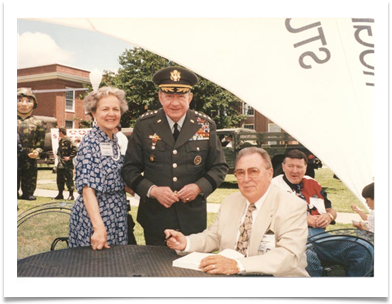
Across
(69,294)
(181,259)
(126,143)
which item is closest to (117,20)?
(126,143)

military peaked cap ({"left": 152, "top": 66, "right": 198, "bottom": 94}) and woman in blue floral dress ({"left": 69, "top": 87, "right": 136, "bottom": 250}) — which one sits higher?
military peaked cap ({"left": 152, "top": 66, "right": 198, "bottom": 94})

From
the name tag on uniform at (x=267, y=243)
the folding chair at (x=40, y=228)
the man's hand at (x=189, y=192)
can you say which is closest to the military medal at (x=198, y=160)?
the man's hand at (x=189, y=192)

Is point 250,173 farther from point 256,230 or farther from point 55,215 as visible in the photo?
point 55,215

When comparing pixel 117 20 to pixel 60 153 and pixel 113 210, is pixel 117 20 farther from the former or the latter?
→ pixel 113 210

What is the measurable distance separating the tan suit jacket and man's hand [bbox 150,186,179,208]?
390 mm

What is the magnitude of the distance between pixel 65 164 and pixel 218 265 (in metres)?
1.59

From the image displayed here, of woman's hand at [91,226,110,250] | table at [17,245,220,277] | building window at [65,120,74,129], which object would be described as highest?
building window at [65,120,74,129]

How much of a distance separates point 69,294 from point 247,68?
7.67ft

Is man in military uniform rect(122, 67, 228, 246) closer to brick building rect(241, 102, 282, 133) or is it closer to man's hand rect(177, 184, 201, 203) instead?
man's hand rect(177, 184, 201, 203)

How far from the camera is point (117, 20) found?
319 cm

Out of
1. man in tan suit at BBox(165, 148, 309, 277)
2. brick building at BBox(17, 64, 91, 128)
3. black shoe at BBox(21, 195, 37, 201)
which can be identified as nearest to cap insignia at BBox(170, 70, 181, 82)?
brick building at BBox(17, 64, 91, 128)

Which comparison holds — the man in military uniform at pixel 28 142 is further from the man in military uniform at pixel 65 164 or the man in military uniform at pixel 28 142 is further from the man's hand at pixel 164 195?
the man's hand at pixel 164 195

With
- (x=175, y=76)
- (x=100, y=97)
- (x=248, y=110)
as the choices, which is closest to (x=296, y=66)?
(x=248, y=110)

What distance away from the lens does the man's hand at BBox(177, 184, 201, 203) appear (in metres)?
3.01
